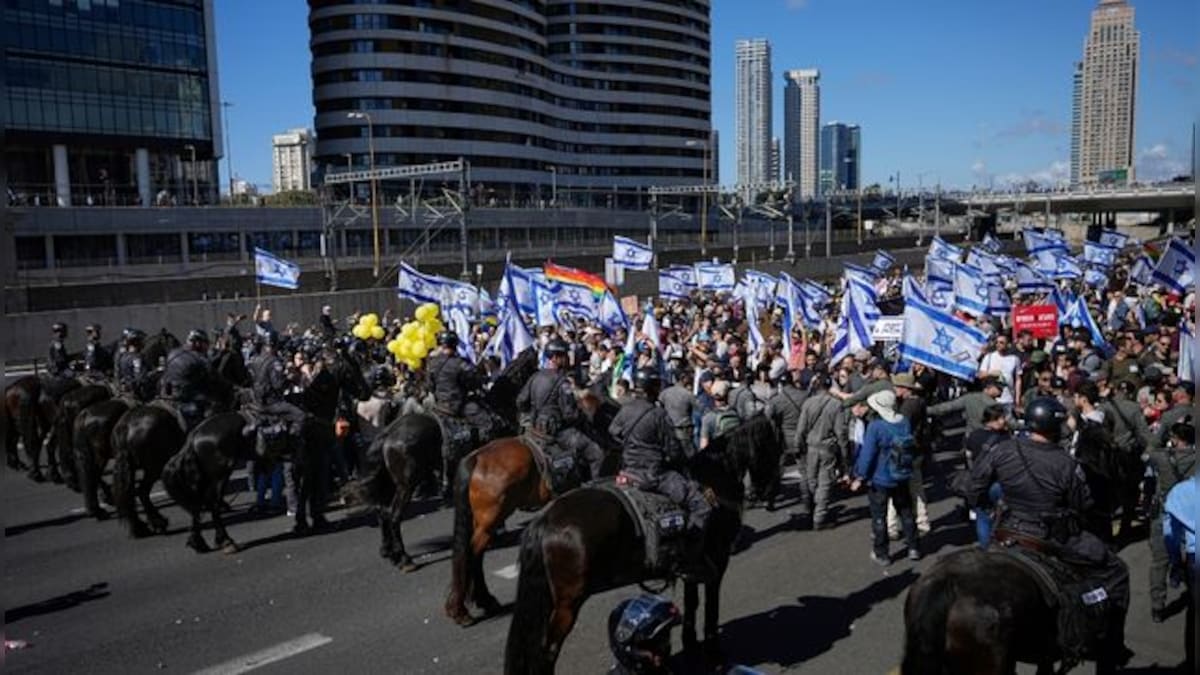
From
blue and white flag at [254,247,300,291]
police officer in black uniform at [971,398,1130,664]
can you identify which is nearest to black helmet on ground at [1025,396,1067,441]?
police officer in black uniform at [971,398,1130,664]

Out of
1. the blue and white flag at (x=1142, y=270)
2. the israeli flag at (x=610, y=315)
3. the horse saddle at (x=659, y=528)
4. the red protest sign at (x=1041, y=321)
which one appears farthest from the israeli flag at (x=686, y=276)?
the horse saddle at (x=659, y=528)

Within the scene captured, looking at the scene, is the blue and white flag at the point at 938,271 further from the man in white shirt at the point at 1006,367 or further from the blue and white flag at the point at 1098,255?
the blue and white flag at the point at 1098,255

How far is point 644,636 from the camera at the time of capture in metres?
4.18

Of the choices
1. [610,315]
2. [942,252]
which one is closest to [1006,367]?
[610,315]

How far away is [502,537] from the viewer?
11789 millimetres

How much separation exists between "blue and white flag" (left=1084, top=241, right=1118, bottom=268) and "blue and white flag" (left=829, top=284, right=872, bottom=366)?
20431 millimetres

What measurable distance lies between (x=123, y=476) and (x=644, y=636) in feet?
31.8

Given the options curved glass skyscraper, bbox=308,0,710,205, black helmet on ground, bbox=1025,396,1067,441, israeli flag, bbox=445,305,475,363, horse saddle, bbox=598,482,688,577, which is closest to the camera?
black helmet on ground, bbox=1025,396,1067,441

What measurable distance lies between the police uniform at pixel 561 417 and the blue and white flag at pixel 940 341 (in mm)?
5449

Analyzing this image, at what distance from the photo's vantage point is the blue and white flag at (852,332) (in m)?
16.6

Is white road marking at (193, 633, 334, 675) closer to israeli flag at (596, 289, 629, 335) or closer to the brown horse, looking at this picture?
the brown horse

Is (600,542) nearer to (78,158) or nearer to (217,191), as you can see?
(78,158)

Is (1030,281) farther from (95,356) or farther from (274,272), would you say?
(95,356)

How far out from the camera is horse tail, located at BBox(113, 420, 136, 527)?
11.6m
